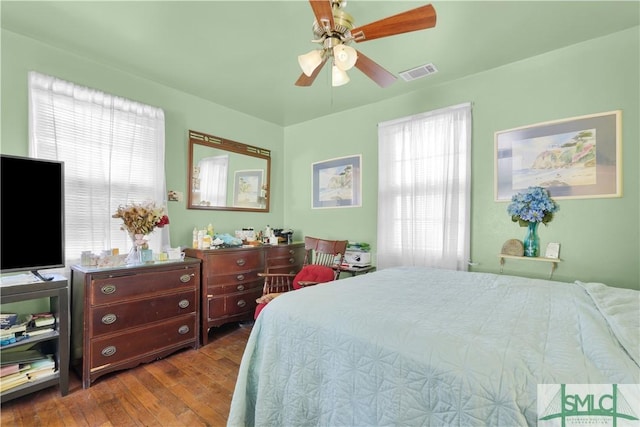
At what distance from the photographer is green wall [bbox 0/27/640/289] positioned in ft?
6.97

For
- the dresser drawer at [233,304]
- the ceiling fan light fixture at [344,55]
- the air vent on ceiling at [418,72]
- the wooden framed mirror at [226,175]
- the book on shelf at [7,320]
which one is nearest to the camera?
the ceiling fan light fixture at [344,55]

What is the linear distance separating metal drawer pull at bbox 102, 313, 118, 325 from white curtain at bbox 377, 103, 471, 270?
246 centimetres

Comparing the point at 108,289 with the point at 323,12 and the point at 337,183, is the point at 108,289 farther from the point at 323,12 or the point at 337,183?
the point at 337,183

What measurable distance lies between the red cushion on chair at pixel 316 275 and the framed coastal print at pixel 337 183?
1036mm

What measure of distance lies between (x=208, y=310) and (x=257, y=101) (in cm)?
233

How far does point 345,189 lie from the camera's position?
12.0 ft

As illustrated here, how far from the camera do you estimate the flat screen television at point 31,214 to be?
6.08ft

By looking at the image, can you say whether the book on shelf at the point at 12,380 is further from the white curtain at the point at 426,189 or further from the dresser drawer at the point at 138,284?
the white curtain at the point at 426,189

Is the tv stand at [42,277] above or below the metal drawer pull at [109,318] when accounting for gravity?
above

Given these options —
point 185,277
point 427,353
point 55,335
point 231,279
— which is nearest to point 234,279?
point 231,279

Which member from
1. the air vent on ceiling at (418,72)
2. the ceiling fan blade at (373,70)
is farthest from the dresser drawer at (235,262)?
the air vent on ceiling at (418,72)

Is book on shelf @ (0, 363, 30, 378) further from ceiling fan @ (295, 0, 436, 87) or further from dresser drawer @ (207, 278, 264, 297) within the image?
ceiling fan @ (295, 0, 436, 87)

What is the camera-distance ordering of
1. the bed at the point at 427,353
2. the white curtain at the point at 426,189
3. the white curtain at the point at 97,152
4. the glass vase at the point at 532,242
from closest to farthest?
the bed at the point at 427,353
the white curtain at the point at 97,152
the glass vase at the point at 532,242
the white curtain at the point at 426,189

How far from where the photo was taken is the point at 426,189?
2953mm
